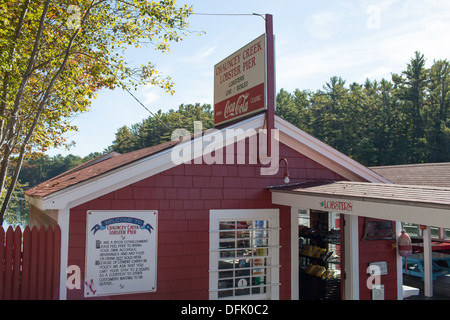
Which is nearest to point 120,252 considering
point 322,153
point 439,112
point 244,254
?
point 244,254

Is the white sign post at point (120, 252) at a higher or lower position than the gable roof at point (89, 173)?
lower

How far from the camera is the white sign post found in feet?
22.6

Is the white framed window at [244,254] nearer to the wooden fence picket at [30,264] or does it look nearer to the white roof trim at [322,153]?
the white roof trim at [322,153]

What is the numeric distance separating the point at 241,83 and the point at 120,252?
423cm

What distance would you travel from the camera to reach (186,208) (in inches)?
300

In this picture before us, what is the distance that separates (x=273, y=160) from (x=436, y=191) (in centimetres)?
320

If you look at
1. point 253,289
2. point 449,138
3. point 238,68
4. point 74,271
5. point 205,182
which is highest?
point 449,138

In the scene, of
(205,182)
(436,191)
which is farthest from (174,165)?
(436,191)

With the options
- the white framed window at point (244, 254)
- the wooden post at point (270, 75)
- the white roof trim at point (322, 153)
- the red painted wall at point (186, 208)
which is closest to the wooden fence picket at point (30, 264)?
the red painted wall at point (186, 208)

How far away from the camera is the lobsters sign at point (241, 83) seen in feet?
26.1

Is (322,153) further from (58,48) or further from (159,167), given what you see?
(58,48)

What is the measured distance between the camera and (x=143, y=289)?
7.18 m

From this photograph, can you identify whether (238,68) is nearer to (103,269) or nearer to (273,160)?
(273,160)

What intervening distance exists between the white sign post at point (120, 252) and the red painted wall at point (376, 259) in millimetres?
4257
